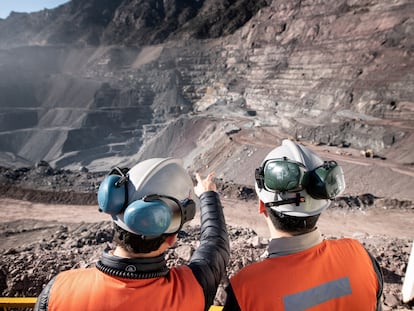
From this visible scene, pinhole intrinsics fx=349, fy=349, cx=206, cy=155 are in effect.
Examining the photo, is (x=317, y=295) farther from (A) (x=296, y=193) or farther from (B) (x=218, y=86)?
(B) (x=218, y=86)

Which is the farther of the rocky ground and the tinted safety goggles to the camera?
the rocky ground

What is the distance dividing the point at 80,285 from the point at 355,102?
25.1 metres

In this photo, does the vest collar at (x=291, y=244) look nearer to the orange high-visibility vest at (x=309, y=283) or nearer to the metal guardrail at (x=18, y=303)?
the orange high-visibility vest at (x=309, y=283)

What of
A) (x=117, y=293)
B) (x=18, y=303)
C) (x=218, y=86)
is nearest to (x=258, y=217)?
(x=18, y=303)

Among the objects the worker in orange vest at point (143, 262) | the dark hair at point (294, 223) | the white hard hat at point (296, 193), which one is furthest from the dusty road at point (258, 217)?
the worker in orange vest at point (143, 262)

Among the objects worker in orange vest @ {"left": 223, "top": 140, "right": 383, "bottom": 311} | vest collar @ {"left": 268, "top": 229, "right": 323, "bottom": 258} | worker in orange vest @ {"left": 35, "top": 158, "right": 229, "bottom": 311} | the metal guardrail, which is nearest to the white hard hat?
worker in orange vest @ {"left": 223, "top": 140, "right": 383, "bottom": 311}

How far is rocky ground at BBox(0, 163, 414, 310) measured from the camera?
526 cm

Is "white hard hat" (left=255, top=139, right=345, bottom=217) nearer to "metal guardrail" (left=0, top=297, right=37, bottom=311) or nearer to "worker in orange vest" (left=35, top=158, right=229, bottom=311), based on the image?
"worker in orange vest" (left=35, top=158, right=229, bottom=311)

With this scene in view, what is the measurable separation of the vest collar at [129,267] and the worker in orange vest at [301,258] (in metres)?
0.43

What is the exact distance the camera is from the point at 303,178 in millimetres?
2105

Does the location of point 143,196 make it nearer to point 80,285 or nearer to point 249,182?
point 80,285

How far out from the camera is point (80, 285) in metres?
1.66

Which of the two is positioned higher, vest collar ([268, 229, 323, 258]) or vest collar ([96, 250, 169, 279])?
vest collar ([96, 250, 169, 279])

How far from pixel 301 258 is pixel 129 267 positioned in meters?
0.91
